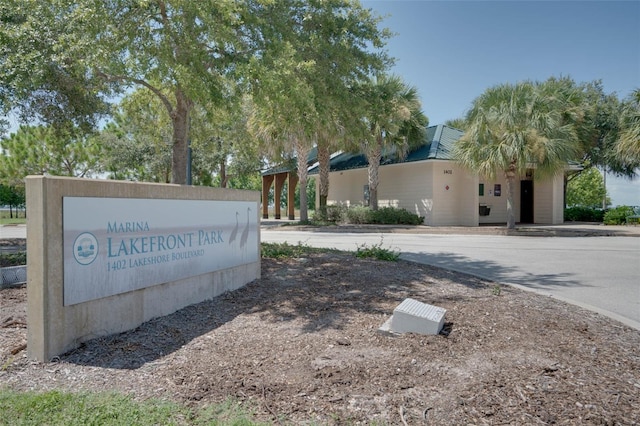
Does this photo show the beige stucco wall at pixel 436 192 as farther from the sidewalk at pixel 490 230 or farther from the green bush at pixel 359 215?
the green bush at pixel 359 215

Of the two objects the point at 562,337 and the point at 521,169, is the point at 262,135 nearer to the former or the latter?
the point at 521,169

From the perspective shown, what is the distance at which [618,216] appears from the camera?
24469 millimetres

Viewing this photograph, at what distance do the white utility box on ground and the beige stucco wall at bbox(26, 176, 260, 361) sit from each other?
8.85 feet

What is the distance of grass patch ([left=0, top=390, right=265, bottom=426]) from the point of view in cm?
286

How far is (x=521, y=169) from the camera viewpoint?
18.0 metres

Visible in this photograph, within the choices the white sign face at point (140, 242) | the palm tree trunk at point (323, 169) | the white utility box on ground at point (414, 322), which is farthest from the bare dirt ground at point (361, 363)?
the palm tree trunk at point (323, 169)

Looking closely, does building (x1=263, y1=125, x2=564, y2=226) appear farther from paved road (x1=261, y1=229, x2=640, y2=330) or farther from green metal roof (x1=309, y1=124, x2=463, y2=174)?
paved road (x1=261, y1=229, x2=640, y2=330)

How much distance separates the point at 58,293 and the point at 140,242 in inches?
41.0

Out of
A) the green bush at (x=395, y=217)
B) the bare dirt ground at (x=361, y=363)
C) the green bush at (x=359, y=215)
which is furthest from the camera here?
the green bush at (x=359, y=215)

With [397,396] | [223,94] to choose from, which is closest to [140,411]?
[397,396]

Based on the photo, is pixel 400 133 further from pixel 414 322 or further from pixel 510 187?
pixel 414 322

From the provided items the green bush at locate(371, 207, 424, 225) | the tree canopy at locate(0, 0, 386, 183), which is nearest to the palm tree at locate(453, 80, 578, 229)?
the green bush at locate(371, 207, 424, 225)

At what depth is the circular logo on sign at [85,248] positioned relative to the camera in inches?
164

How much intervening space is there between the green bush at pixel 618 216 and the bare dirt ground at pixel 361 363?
22.6 meters
